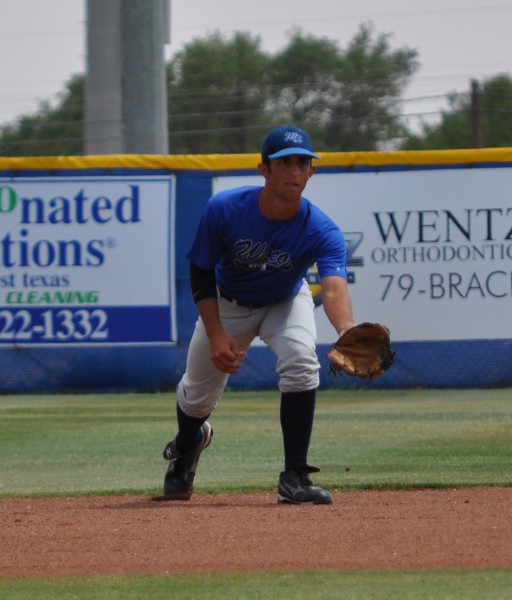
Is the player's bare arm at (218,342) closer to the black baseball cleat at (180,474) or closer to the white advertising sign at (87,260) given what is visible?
the black baseball cleat at (180,474)

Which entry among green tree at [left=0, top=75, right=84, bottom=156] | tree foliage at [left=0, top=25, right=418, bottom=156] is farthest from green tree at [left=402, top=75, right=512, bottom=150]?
green tree at [left=0, top=75, right=84, bottom=156]

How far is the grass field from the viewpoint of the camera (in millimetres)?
3938

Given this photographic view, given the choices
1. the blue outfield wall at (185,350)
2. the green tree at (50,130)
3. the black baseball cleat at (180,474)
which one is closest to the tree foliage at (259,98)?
the green tree at (50,130)

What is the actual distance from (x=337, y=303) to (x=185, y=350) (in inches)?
274

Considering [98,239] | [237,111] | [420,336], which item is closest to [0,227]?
[98,239]

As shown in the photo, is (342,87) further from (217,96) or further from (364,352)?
(364,352)

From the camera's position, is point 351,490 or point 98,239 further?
point 98,239

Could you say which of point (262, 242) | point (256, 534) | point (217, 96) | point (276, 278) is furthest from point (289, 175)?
point (217, 96)

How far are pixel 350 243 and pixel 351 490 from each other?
19.8 ft

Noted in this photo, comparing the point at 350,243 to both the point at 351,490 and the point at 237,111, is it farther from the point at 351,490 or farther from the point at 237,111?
the point at 237,111

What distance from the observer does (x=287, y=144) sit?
5441 millimetres

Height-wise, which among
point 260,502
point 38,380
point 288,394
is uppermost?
point 288,394

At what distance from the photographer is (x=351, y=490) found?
20.7ft

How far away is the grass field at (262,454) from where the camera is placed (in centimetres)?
394
